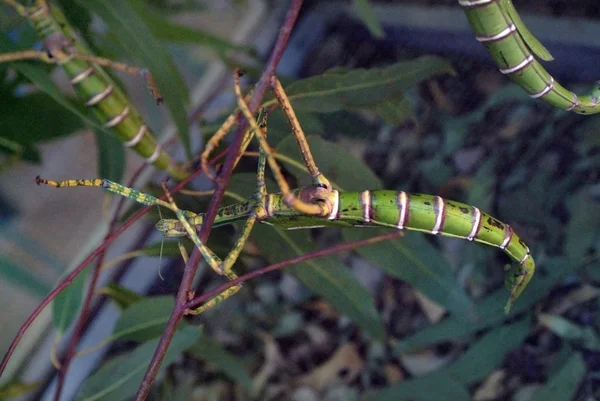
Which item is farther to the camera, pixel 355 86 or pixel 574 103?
pixel 355 86

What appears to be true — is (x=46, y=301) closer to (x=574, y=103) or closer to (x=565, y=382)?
(x=574, y=103)

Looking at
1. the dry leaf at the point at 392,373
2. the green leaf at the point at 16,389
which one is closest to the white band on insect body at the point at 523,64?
the dry leaf at the point at 392,373

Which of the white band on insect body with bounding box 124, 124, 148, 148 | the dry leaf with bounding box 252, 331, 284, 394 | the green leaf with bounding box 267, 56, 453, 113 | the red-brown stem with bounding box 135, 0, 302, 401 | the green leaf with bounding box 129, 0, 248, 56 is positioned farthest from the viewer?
the dry leaf with bounding box 252, 331, 284, 394

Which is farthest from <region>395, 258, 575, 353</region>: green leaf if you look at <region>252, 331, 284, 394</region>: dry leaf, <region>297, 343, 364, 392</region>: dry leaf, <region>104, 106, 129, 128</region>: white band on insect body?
<region>104, 106, 129, 128</region>: white band on insect body

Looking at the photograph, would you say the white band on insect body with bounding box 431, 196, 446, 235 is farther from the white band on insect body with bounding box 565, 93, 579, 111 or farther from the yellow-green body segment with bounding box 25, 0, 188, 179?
the yellow-green body segment with bounding box 25, 0, 188, 179

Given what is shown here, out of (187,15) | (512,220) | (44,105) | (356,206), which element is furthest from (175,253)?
(187,15)

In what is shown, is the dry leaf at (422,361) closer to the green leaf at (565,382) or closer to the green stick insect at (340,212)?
the green leaf at (565,382)

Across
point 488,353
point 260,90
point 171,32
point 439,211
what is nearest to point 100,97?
point 171,32
